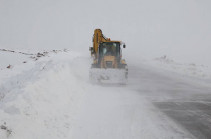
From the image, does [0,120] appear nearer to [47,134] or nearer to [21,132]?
[21,132]

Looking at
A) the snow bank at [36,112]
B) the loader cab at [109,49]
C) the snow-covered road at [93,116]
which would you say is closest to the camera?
the snow bank at [36,112]

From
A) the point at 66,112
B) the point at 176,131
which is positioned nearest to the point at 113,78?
the point at 66,112

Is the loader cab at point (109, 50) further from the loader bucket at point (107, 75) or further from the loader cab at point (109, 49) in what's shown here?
the loader bucket at point (107, 75)

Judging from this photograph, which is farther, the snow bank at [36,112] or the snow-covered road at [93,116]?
the snow-covered road at [93,116]

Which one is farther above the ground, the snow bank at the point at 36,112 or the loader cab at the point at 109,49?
the loader cab at the point at 109,49

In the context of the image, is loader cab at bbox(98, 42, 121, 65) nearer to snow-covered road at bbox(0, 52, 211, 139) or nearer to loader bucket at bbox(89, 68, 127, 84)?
loader bucket at bbox(89, 68, 127, 84)

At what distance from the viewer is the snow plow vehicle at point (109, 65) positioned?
13.5 meters

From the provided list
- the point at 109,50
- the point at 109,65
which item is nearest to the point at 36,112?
the point at 109,65

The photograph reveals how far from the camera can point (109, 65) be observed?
1456 centimetres

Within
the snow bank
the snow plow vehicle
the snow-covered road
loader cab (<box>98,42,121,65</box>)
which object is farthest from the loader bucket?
the snow bank

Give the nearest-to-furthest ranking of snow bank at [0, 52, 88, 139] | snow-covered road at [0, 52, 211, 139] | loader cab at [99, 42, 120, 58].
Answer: snow bank at [0, 52, 88, 139] < snow-covered road at [0, 52, 211, 139] < loader cab at [99, 42, 120, 58]

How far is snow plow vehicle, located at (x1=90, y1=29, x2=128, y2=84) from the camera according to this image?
530 inches

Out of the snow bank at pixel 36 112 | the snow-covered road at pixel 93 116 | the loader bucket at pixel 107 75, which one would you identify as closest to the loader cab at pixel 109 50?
the loader bucket at pixel 107 75

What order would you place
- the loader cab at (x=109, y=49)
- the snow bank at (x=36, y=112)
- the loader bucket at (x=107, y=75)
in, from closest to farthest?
the snow bank at (x=36, y=112) < the loader bucket at (x=107, y=75) < the loader cab at (x=109, y=49)
